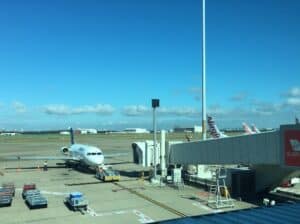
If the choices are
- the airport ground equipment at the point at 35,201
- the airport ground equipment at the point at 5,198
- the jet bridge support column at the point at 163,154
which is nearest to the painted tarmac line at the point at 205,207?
the airport ground equipment at the point at 35,201

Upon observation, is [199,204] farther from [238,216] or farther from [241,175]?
[238,216]

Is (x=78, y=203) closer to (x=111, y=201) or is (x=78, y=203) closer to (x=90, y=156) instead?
(x=111, y=201)

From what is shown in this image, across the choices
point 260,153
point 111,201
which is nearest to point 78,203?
point 111,201

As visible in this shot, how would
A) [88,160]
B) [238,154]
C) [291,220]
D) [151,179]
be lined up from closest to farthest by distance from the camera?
[291,220] < [238,154] < [151,179] < [88,160]

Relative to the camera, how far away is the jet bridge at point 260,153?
1145 inches

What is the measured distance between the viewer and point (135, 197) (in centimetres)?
3875

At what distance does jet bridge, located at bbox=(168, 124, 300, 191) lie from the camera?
29.1 m

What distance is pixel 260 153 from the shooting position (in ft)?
105

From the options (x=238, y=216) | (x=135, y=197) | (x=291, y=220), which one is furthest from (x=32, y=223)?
(x=291, y=220)

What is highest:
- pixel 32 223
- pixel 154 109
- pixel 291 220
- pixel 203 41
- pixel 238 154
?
pixel 203 41

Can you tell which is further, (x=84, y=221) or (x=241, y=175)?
(x=241, y=175)

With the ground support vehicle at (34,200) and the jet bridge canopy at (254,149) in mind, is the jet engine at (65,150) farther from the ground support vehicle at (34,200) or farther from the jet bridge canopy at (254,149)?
the ground support vehicle at (34,200)

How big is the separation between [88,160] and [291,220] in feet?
142

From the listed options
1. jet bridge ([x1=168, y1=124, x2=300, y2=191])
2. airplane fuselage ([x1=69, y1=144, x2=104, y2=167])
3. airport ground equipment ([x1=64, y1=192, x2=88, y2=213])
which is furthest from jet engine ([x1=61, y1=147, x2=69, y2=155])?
airport ground equipment ([x1=64, y1=192, x2=88, y2=213])
